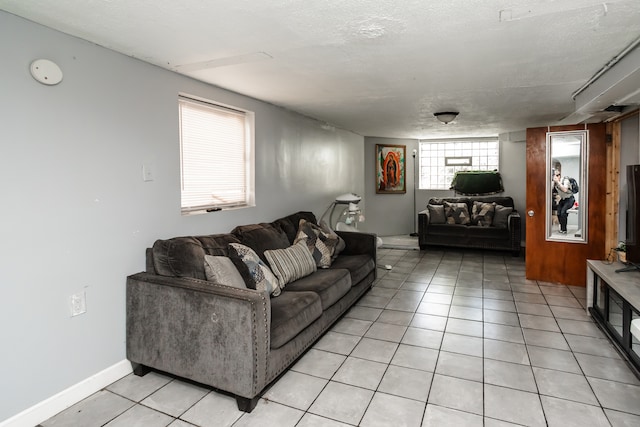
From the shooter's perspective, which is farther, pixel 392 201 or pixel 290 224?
pixel 392 201

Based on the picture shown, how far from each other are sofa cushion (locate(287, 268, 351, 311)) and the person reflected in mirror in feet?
9.16

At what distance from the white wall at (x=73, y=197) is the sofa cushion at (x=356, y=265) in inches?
61.3

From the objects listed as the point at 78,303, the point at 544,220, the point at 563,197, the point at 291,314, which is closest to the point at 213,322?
the point at 291,314

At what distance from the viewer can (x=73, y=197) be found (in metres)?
2.23

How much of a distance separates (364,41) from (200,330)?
1.97 m

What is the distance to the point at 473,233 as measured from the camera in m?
6.51

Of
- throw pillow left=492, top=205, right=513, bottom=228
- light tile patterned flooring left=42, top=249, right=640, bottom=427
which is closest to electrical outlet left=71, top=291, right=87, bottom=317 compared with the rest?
light tile patterned flooring left=42, top=249, right=640, bottom=427

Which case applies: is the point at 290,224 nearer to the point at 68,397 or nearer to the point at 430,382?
the point at 430,382

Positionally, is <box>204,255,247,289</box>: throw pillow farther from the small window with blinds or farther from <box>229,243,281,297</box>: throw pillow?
the small window with blinds

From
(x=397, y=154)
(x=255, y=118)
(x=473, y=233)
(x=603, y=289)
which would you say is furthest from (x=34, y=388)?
(x=397, y=154)

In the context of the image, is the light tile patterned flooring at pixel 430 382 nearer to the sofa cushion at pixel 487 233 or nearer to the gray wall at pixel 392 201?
the sofa cushion at pixel 487 233

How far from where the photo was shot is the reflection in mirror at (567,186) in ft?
14.4

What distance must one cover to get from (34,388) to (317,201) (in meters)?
3.79

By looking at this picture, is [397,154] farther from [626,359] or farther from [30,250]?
[30,250]
